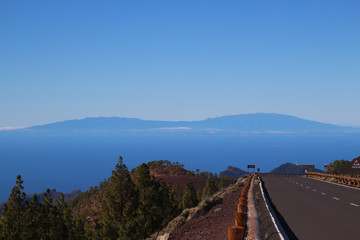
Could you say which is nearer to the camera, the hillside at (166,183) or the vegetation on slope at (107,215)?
the vegetation on slope at (107,215)

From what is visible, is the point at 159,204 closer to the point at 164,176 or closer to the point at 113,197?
the point at 113,197

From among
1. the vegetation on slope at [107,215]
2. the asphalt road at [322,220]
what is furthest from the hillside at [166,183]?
the asphalt road at [322,220]

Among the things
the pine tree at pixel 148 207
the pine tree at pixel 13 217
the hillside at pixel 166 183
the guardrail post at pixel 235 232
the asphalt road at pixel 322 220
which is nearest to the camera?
the guardrail post at pixel 235 232

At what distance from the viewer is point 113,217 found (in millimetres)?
44719

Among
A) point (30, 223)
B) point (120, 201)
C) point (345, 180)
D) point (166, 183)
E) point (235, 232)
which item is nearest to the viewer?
point (235, 232)

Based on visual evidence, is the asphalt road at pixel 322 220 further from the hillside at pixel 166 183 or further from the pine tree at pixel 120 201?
the hillside at pixel 166 183

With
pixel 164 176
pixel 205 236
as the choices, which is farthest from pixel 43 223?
pixel 164 176

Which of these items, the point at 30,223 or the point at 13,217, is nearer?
the point at 13,217

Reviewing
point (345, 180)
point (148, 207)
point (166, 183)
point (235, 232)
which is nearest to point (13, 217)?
point (148, 207)

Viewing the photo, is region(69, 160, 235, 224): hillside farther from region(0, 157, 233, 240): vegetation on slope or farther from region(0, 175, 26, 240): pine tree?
region(0, 175, 26, 240): pine tree

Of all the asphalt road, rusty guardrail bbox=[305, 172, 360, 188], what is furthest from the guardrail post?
rusty guardrail bbox=[305, 172, 360, 188]

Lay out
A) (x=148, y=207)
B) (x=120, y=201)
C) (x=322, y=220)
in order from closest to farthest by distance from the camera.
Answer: (x=322, y=220), (x=148, y=207), (x=120, y=201)

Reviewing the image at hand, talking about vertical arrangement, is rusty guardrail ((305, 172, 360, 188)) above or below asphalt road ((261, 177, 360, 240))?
below

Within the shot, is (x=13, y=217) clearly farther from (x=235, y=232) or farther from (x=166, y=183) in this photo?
(x=166, y=183)
